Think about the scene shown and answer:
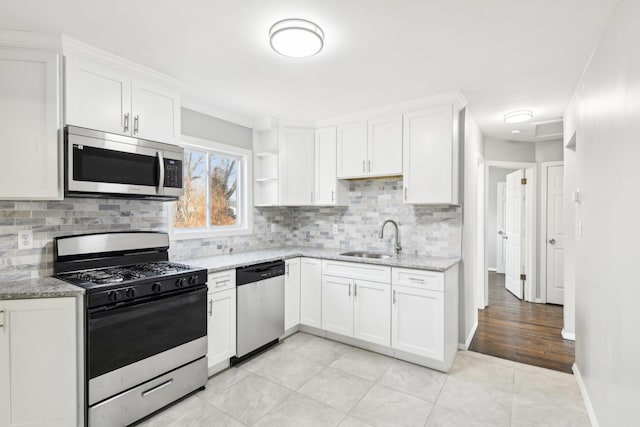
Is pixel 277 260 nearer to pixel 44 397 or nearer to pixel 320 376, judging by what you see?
pixel 320 376

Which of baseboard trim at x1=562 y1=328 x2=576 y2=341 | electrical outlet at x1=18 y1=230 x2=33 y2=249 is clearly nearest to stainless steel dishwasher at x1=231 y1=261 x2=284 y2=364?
electrical outlet at x1=18 y1=230 x2=33 y2=249

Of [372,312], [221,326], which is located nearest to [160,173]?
[221,326]

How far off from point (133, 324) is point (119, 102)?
1.58 m

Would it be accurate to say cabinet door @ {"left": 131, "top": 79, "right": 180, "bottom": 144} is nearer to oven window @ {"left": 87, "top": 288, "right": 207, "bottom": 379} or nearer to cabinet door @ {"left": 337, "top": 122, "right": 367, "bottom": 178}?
oven window @ {"left": 87, "top": 288, "right": 207, "bottom": 379}

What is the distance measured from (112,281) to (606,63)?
10.7ft

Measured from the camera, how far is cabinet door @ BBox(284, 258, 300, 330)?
11.5 feet

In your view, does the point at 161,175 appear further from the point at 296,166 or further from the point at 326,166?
the point at 326,166

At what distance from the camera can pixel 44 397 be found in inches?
73.0

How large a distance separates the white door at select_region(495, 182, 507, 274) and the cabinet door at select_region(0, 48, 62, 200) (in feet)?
24.5

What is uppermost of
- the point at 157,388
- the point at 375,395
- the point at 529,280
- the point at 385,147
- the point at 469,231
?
the point at 385,147

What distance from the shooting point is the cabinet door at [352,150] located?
3576 millimetres

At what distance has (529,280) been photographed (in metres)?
4.95

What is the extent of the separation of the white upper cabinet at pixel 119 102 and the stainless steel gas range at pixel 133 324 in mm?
839

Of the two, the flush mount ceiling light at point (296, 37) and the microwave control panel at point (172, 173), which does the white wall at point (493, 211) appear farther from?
the microwave control panel at point (172, 173)
